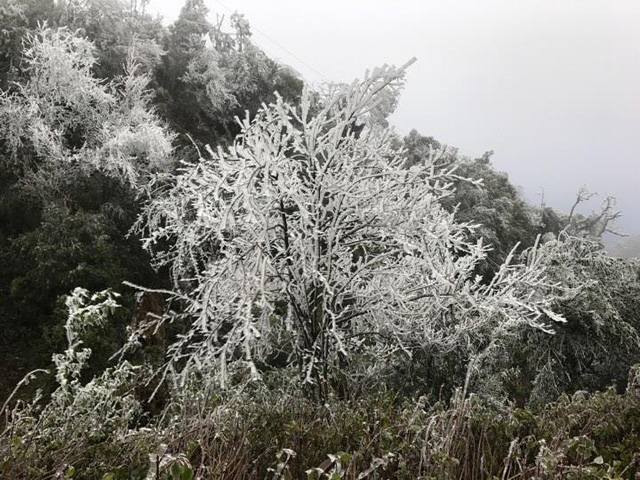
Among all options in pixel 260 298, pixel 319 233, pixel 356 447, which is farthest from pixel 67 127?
pixel 356 447

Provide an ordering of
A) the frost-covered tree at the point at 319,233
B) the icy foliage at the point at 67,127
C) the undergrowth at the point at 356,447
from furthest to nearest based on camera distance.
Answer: the icy foliage at the point at 67,127 → the frost-covered tree at the point at 319,233 → the undergrowth at the point at 356,447

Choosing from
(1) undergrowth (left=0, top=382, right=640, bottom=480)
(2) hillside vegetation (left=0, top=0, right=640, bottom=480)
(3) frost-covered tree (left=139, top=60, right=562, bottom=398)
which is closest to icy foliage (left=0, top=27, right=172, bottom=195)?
(2) hillside vegetation (left=0, top=0, right=640, bottom=480)

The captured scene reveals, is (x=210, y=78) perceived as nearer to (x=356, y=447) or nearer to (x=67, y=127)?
(x=67, y=127)

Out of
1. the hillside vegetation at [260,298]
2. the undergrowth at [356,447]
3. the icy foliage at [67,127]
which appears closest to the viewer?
the undergrowth at [356,447]

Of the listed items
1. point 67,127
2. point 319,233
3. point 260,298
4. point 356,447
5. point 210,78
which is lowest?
point 67,127

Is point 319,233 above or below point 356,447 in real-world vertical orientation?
above

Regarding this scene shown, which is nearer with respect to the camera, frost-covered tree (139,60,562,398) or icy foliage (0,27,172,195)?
frost-covered tree (139,60,562,398)

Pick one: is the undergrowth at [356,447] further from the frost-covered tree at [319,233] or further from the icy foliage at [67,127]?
the icy foliage at [67,127]

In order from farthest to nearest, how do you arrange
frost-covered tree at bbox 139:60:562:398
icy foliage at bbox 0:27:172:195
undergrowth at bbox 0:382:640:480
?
icy foliage at bbox 0:27:172:195
frost-covered tree at bbox 139:60:562:398
undergrowth at bbox 0:382:640:480

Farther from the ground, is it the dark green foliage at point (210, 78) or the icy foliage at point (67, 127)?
the dark green foliage at point (210, 78)

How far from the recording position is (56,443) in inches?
74.0

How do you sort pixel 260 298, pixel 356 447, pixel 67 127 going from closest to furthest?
pixel 356 447 → pixel 260 298 → pixel 67 127

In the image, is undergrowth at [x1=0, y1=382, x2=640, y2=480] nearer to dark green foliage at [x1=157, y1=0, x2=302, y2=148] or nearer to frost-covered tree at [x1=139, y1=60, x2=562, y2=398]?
frost-covered tree at [x1=139, y1=60, x2=562, y2=398]

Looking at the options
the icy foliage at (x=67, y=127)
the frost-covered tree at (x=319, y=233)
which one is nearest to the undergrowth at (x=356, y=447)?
the frost-covered tree at (x=319, y=233)
